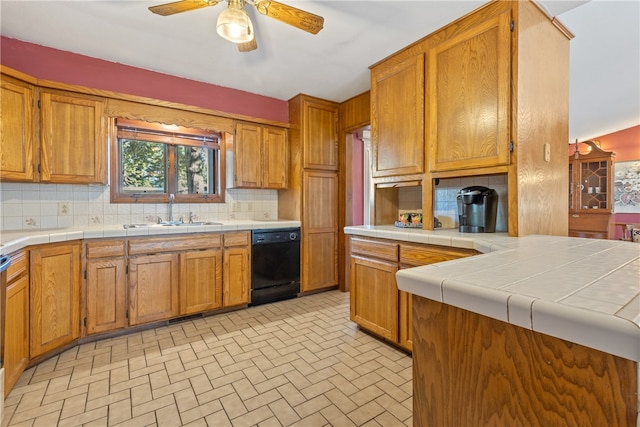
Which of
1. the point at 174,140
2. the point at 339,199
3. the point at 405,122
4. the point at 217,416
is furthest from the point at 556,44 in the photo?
the point at 174,140

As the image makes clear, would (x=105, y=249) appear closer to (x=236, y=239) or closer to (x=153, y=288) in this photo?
(x=153, y=288)

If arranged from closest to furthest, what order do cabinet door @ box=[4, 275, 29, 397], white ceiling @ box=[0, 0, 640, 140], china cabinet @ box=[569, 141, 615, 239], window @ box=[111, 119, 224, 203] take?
cabinet door @ box=[4, 275, 29, 397], white ceiling @ box=[0, 0, 640, 140], window @ box=[111, 119, 224, 203], china cabinet @ box=[569, 141, 615, 239]

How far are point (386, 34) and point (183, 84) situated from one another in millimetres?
2156

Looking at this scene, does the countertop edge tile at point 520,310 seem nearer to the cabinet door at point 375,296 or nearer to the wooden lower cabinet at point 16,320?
the cabinet door at point 375,296

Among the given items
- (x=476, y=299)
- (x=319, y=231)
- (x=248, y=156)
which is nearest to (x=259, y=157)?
(x=248, y=156)

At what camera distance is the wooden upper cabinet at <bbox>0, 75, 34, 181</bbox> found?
2.15 m

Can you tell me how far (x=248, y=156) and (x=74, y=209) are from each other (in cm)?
173

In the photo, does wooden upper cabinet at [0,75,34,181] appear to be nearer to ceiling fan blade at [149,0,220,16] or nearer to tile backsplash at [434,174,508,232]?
ceiling fan blade at [149,0,220,16]

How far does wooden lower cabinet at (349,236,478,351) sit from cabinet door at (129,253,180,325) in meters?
1.66

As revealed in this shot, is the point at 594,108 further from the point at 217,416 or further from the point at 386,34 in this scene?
the point at 217,416

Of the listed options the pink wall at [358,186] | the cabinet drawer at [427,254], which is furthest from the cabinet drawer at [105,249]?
the pink wall at [358,186]

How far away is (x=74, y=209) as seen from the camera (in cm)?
275

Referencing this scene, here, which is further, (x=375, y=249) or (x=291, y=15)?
(x=375, y=249)

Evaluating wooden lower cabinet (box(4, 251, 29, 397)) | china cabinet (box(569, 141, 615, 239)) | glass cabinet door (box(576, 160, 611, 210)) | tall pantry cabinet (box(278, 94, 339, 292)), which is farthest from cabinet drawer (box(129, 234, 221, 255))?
glass cabinet door (box(576, 160, 611, 210))
